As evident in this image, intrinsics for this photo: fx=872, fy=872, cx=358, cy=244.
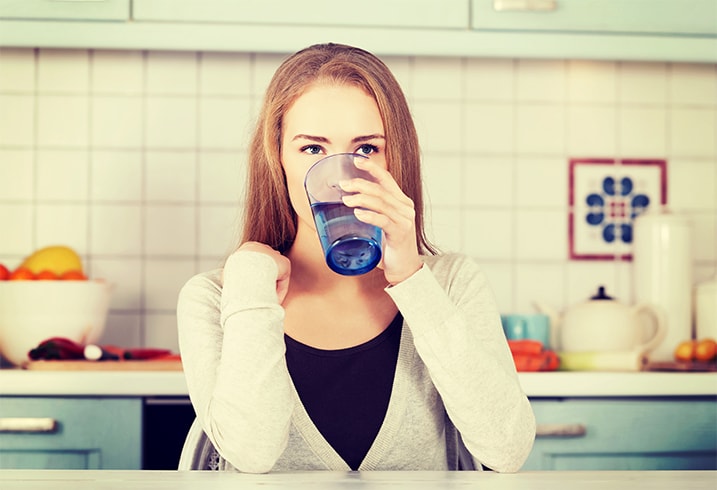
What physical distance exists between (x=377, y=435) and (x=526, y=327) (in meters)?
0.98

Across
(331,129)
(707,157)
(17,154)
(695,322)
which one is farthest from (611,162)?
(17,154)

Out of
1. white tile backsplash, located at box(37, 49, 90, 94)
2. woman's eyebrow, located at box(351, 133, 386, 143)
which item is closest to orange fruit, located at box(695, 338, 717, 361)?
woman's eyebrow, located at box(351, 133, 386, 143)

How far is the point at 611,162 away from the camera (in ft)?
7.82

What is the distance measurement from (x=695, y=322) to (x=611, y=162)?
18.9 inches

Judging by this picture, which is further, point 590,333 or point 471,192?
point 471,192

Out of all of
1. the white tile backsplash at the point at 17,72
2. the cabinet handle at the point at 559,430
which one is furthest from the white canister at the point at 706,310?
the white tile backsplash at the point at 17,72

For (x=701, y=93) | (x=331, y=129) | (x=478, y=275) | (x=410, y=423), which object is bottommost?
(x=410, y=423)

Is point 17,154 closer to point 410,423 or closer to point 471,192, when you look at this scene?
point 471,192

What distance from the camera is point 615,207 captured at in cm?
Answer: 238

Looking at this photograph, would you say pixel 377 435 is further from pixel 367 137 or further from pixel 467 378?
pixel 367 137

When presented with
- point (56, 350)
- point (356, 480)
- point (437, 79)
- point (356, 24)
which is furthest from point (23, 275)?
point (356, 480)

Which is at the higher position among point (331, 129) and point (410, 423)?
point (331, 129)

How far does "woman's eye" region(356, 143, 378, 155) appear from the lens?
119 cm

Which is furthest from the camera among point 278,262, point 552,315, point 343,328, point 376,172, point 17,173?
point 17,173
